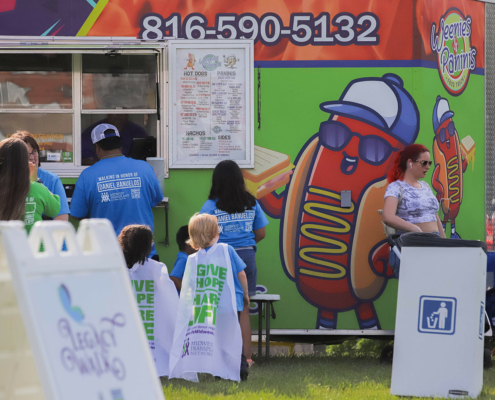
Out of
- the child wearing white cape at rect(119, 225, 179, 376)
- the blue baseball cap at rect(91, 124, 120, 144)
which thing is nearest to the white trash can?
the child wearing white cape at rect(119, 225, 179, 376)

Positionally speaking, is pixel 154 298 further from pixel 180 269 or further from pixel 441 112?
pixel 441 112

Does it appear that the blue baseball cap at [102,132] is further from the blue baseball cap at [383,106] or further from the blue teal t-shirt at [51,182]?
the blue baseball cap at [383,106]

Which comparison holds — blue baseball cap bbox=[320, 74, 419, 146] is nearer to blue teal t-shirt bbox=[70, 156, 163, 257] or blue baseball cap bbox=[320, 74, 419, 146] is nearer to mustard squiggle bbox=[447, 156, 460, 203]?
mustard squiggle bbox=[447, 156, 460, 203]

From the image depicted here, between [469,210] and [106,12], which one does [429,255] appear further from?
[106,12]

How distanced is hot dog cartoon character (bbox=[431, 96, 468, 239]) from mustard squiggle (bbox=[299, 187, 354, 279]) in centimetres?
81

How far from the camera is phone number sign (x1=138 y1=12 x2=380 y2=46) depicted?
5469mm

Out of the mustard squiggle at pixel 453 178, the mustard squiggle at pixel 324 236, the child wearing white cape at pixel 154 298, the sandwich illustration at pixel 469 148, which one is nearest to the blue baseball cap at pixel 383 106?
the mustard squiggle at pixel 453 178

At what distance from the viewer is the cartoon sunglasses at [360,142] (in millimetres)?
5504

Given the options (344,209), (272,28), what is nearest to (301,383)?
(344,209)

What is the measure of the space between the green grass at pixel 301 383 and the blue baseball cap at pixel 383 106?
6.22 feet

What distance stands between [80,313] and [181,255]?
9.57 ft

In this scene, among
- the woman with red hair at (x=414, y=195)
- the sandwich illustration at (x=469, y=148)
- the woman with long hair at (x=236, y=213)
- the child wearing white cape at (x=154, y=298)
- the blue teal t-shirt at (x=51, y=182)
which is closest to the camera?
the child wearing white cape at (x=154, y=298)

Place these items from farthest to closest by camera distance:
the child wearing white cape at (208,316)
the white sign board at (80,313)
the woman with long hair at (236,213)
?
the woman with long hair at (236,213) < the child wearing white cape at (208,316) < the white sign board at (80,313)

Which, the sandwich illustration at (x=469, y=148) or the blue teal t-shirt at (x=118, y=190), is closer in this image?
the blue teal t-shirt at (x=118, y=190)
